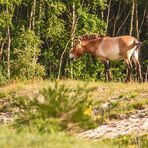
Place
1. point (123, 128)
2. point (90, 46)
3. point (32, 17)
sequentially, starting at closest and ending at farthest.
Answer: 1. point (123, 128)
2. point (90, 46)
3. point (32, 17)

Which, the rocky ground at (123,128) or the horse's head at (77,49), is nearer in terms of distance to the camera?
the rocky ground at (123,128)

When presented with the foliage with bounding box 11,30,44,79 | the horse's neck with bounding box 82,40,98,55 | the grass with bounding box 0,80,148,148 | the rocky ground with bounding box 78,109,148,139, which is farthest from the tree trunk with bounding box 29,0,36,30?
the rocky ground with bounding box 78,109,148,139

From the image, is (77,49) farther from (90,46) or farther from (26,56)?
(26,56)

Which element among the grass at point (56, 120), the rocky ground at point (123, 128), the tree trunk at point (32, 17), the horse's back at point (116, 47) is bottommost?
the rocky ground at point (123, 128)

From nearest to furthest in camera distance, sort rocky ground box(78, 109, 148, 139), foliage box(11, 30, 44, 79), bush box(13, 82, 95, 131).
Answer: bush box(13, 82, 95, 131) < rocky ground box(78, 109, 148, 139) < foliage box(11, 30, 44, 79)

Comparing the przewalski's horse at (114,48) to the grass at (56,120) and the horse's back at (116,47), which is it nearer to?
the horse's back at (116,47)

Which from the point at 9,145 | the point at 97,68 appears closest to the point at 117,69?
the point at 97,68

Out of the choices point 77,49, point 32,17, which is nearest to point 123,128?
point 77,49

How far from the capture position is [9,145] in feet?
25.4

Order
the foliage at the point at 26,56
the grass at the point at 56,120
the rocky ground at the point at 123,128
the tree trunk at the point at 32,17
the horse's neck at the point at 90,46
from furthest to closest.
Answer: the tree trunk at the point at 32,17
the foliage at the point at 26,56
the horse's neck at the point at 90,46
the rocky ground at the point at 123,128
the grass at the point at 56,120

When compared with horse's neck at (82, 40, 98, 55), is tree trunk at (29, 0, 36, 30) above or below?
above

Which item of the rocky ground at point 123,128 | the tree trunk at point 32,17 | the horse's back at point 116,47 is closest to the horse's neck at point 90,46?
the horse's back at point 116,47

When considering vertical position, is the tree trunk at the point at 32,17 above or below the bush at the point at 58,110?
above

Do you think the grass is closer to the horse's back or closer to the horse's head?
the horse's back
